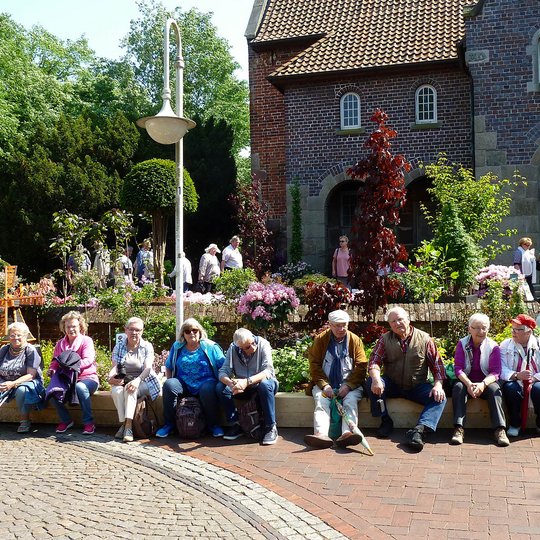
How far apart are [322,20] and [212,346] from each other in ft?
52.3

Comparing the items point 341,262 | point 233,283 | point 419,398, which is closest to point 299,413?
point 419,398

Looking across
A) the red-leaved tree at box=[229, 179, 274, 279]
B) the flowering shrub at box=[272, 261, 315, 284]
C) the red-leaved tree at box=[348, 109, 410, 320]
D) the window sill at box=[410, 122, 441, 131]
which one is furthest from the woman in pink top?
the red-leaved tree at box=[348, 109, 410, 320]

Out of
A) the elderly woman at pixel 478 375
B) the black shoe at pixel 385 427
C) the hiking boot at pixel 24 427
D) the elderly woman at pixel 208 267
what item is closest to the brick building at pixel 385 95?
the elderly woman at pixel 208 267

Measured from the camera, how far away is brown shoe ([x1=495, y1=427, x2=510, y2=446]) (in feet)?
23.2

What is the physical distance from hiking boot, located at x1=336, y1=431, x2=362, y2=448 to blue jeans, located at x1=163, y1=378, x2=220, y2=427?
4.52 ft

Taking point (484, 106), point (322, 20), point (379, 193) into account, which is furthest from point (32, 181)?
point (379, 193)

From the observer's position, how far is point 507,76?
1752 centimetres

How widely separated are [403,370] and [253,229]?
13.2 meters

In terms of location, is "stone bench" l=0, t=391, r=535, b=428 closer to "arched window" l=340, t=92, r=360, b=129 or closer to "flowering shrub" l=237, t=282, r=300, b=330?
"flowering shrub" l=237, t=282, r=300, b=330

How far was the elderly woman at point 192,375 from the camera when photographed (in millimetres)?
7809

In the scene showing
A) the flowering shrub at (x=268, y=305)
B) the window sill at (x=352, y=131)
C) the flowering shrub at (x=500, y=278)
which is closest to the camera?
the flowering shrub at (x=268, y=305)

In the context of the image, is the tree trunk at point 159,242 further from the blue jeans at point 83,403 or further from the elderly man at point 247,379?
the elderly man at point 247,379

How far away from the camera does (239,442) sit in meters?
7.61

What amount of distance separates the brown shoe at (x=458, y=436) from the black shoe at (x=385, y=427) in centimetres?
64
